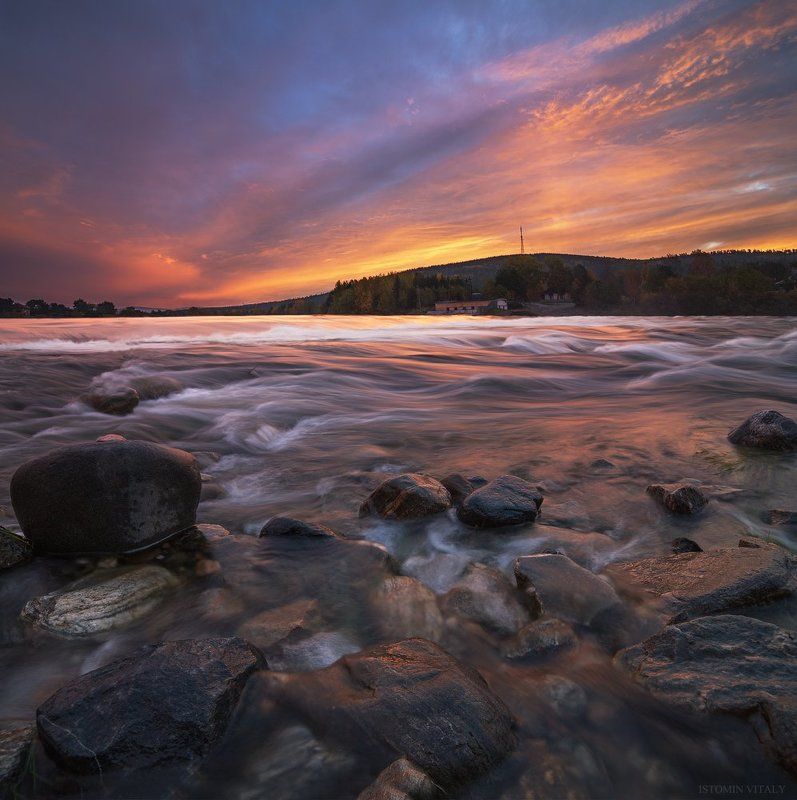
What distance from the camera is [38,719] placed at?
1.48 meters

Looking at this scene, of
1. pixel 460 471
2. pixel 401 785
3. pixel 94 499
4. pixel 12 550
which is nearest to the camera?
pixel 401 785

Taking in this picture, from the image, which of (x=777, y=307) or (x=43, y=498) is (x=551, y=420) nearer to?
(x=43, y=498)

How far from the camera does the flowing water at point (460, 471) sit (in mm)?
1613

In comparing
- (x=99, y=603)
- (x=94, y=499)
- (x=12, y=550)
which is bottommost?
(x=99, y=603)

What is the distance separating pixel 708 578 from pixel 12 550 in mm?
3477

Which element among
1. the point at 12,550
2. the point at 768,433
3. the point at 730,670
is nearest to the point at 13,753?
the point at 12,550

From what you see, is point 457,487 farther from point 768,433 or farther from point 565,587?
point 768,433

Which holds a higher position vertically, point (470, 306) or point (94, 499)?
point (470, 306)

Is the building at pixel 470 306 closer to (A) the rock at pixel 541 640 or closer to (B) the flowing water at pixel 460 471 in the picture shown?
(B) the flowing water at pixel 460 471

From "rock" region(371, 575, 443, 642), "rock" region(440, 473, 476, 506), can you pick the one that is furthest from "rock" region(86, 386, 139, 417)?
"rock" region(371, 575, 443, 642)

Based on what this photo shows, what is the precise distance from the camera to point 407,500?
3.32 meters

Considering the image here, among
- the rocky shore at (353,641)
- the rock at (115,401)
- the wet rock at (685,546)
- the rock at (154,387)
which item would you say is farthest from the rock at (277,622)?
the rock at (154,387)

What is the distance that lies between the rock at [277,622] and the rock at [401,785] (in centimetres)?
83

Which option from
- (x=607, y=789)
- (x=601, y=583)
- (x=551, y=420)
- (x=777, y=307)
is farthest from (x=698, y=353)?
(x=777, y=307)
